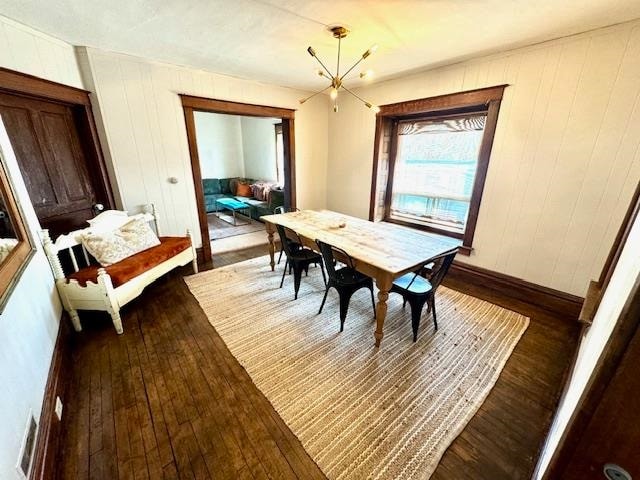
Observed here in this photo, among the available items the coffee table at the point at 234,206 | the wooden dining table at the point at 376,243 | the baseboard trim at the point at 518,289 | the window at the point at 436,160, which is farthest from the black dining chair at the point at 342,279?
the coffee table at the point at 234,206

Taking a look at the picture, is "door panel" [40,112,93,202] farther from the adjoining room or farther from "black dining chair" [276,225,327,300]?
the adjoining room

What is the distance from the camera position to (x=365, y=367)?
185cm

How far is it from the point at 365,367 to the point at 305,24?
2605 millimetres

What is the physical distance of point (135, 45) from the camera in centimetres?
240

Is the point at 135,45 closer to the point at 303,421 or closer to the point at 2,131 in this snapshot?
the point at 2,131

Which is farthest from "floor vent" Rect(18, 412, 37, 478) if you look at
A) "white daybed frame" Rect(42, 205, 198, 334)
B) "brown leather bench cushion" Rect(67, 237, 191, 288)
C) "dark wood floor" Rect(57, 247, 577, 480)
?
"brown leather bench cushion" Rect(67, 237, 191, 288)

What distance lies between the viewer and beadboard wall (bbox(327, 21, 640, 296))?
2.03 meters

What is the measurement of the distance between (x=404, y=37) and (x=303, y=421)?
2.96 m

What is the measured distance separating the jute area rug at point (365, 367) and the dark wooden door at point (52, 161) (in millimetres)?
1433

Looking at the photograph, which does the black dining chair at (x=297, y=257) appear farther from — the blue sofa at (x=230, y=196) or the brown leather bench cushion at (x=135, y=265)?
the blue sofa at (x=230, y=196)

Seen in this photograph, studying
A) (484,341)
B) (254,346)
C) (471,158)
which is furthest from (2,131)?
(471,158)

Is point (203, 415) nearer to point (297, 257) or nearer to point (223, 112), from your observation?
point (297, 257)

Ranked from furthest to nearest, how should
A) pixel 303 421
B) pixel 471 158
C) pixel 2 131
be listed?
pixel 471 158 < pixel 2 131 < pixel 303 421

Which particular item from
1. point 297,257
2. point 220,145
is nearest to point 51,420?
point 297,257
